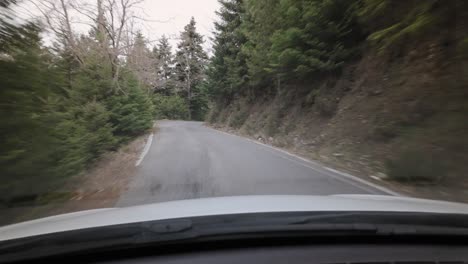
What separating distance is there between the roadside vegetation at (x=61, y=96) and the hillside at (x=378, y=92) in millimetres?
6738

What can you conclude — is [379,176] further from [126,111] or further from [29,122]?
[126,111]

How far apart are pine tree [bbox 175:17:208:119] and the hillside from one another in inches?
1337

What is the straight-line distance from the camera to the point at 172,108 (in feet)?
194

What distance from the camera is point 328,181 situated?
26.3 ft

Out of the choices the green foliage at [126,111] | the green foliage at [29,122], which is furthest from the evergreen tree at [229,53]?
the green foliage at [29,122]

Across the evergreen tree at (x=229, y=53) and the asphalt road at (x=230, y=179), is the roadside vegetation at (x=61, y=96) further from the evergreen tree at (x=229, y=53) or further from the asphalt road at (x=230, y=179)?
the evergreen tree at (x=229, y=53)

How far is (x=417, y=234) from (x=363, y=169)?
7662 mm

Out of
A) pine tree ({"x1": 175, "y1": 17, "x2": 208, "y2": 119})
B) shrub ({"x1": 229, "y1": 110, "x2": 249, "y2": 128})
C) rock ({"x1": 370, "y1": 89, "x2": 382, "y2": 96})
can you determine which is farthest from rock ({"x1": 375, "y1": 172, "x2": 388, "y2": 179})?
pine tree ({"x1": 175, "y1": 17, "x2": 208, "y2": 119})

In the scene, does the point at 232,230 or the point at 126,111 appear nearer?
the point at 232,230

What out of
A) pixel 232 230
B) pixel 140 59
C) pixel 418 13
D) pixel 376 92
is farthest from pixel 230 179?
pixel 140 59

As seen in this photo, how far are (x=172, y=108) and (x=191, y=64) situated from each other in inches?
313

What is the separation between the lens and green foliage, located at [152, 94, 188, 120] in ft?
194

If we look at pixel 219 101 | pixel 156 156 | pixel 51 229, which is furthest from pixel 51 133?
pixel 219 101

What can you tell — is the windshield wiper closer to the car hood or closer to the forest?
the car hood
